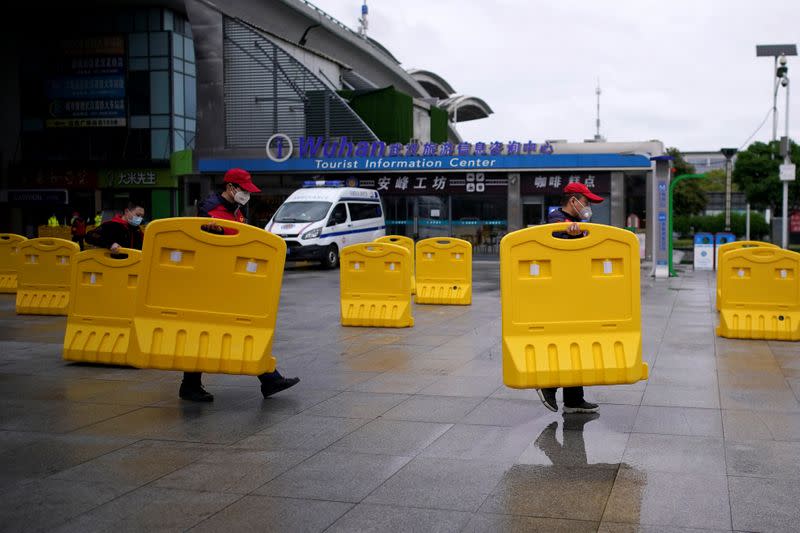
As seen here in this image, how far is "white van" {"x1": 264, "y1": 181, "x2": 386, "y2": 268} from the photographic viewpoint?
86.3 ft

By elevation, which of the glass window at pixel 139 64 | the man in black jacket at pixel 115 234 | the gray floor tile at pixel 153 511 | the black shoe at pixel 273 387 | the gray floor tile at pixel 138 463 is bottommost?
the gray floor tile at pixel 153 511

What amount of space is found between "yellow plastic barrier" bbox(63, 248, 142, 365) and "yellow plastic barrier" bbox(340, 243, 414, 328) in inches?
166

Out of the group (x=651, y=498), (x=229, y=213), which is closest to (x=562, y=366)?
(x=651, y=498)

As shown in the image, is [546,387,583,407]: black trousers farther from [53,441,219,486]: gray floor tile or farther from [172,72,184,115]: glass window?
[172,72,184,115]: glass window

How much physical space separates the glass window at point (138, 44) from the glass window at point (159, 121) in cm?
332

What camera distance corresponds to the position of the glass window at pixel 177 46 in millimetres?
44156

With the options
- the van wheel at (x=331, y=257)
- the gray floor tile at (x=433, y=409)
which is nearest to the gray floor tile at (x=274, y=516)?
the gray floor tile at (x=433, y=409)

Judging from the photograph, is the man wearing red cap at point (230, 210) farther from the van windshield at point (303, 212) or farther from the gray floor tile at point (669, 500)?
the van windshield at point (303, 212)

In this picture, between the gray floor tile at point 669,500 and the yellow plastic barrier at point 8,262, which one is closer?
the gray floor tile at point 669,500

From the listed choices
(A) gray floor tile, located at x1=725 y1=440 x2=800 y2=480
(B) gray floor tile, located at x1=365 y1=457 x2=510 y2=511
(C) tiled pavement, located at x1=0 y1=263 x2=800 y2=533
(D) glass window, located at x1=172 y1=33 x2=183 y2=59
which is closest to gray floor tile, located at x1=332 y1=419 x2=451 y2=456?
(C) tiled pavement, located at x1=0 y1=263 x2=800 y2=533

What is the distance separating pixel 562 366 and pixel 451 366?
2.93m

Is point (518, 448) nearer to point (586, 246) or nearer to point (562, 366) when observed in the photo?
point (562, 366)

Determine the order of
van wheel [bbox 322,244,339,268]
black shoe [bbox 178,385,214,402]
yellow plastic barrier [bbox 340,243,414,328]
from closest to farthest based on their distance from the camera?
black shoe [bbox 178,385,214,402]
yellow plastic barrier [bbox 340,243,414,328]
van wheel [bbox 322,244,339,268]

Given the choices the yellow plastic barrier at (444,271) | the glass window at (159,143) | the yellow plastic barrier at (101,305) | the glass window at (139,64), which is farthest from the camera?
the glass window at (139,64)
